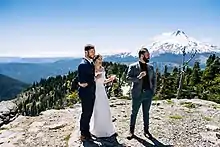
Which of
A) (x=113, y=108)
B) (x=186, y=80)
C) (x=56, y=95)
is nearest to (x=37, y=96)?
(x=56, y=95)

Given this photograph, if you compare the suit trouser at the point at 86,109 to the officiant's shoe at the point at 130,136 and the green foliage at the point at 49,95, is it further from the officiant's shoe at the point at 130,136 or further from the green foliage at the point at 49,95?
the green foliage at the point at 49,95

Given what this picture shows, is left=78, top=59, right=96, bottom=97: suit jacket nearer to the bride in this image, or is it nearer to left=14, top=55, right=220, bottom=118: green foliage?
left=14, top=55, right=220, bottom=118: green foliage

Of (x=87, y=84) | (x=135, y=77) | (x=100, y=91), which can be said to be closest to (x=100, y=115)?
(x=100, y=91)

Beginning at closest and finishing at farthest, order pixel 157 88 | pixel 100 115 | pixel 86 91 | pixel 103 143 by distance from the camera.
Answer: pixel 86 91 → pixel 103 143 → pixel 100 115 → pixel 157 88

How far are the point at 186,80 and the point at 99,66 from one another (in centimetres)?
5889

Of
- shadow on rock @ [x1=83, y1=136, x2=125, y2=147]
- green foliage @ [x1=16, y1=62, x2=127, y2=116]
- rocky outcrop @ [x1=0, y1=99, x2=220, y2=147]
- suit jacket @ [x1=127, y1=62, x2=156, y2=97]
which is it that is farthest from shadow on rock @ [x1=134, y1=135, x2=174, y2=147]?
green foliage @ [x1=16, y1=62, x2=127, y2=116]

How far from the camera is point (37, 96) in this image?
15575 cm

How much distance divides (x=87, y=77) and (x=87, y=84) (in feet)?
0.59

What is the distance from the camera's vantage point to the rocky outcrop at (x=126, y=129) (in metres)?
9.61

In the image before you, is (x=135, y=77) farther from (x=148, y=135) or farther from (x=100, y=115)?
(x=148, y=135)

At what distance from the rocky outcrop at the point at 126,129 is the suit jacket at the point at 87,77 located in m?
1.40

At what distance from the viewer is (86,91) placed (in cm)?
858

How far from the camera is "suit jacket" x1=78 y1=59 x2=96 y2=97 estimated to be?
8344 mm

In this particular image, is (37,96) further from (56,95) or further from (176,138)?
(176,138)
